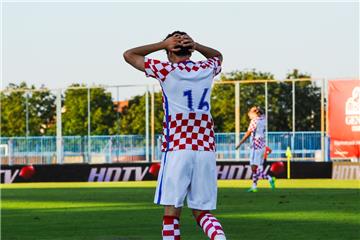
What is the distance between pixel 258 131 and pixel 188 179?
20068 mm

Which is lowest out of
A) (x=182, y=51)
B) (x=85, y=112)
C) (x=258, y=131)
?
(x=258, y=131)

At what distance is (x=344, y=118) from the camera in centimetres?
4550

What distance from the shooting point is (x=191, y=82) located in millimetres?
10547

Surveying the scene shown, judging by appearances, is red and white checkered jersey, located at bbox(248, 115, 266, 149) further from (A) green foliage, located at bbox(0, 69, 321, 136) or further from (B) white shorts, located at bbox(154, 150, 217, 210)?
(A) green foliage, located at bbox(0, 69, 321, 136)

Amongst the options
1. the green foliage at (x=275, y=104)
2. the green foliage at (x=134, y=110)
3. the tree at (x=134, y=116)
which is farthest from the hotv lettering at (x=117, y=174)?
the tree at (x=134, y=116)

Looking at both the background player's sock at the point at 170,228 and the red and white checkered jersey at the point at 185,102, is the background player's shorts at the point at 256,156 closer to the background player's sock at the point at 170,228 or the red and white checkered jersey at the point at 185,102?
the background player's sock at the point at 170,228

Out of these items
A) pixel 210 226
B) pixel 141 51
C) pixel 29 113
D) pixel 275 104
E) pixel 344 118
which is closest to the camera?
pixel 210 226

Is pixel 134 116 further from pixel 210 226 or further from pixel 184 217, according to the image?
pixel 210 226

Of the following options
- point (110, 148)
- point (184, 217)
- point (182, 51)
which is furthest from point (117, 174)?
point (182, 51)

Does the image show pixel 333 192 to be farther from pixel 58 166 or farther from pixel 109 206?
pixel 58 166

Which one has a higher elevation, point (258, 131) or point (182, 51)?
point (182, 51)

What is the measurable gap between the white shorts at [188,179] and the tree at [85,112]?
46902mm

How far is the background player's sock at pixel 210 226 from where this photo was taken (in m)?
10.4

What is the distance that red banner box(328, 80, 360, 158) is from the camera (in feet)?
146
